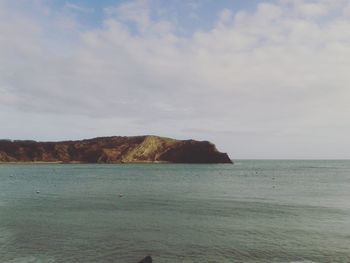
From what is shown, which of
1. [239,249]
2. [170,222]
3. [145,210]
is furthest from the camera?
[145,210]

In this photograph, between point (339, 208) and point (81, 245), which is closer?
point (81, 245)

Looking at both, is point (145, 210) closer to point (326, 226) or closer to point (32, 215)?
point (32, 215)

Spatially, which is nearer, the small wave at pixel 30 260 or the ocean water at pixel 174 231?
the small wave at pixel 30 260

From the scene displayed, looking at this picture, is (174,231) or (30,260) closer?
(30,260)

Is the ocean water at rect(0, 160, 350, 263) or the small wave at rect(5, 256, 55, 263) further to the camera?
the ocean water at rect(0, 160, 350, 263)

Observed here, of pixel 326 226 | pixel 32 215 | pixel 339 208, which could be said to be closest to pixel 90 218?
pixel 32 215

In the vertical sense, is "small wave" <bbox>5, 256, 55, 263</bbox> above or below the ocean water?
below

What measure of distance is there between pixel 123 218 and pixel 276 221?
545 inches

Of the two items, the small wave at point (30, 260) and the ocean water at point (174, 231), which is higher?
the ocean water at point (174, 231)

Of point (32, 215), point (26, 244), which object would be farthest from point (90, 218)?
point (26, 244)

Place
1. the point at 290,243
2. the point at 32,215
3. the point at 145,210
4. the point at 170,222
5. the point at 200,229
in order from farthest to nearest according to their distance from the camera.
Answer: the point at 145,210 → the point at 32,215 → the point at 170,222 → the point at 200,229 → the point at 290,243

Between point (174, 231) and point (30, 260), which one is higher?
point (174, 231)

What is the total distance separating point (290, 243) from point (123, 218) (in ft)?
53.2

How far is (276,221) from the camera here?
36.6 metres
